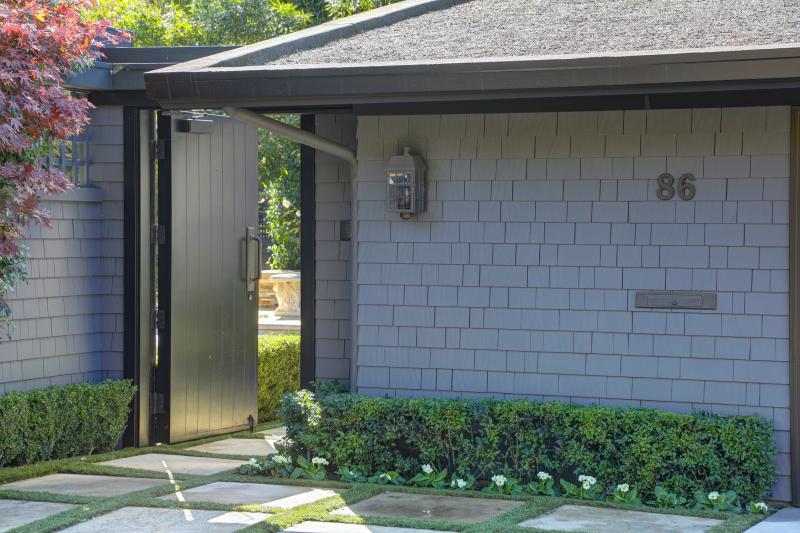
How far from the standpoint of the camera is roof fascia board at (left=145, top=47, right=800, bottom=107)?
5.14 meters

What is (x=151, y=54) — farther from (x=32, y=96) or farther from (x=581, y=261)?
(x=581, y=261)

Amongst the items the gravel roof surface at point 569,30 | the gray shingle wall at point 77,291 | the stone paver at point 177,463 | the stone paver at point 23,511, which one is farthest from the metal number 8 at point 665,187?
the gray shingle wall at point 77,291

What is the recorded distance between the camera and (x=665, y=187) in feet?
19.8

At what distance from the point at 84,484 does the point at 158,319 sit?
5.76ft

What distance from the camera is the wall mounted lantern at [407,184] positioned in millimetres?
6355

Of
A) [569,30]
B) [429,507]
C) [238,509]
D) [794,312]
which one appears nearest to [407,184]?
[569,30]

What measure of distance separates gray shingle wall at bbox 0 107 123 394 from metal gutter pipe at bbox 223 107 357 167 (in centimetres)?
162

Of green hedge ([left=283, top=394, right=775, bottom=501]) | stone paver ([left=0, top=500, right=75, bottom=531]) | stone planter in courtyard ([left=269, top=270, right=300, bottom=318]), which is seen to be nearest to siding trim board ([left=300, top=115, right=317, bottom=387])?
green hedge ([left=283, top=394, right=775, bottom=501])

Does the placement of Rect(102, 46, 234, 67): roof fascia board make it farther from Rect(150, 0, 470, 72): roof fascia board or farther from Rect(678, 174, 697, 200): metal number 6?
Rect(678, 174, 697, 200): metal number 6

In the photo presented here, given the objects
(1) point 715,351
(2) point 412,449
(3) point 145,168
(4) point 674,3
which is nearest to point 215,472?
(2) point 412,449

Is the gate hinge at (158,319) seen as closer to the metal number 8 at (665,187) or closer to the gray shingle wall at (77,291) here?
the gray shingle wall at (77,291)

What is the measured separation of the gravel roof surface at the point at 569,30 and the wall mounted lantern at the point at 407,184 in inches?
24.5

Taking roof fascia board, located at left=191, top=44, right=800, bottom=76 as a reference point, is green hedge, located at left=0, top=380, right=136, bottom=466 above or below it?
below

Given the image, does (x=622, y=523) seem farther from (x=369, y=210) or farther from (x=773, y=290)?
(x=369, y=210)
